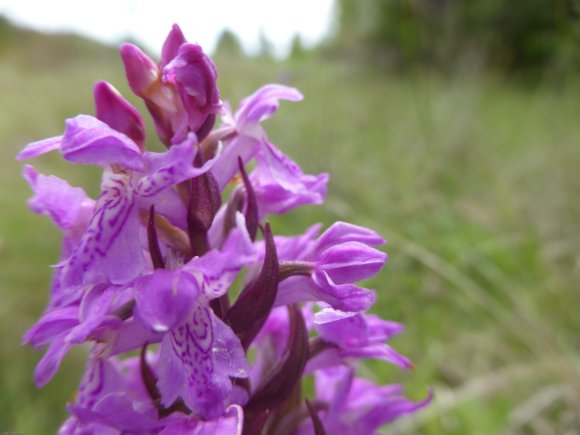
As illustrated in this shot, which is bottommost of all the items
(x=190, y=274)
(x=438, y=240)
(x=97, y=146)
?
(x=438, y=240)

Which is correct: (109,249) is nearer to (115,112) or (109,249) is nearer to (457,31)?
(115,112)

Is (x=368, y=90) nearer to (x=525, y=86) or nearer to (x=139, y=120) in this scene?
(x=525, y=86)

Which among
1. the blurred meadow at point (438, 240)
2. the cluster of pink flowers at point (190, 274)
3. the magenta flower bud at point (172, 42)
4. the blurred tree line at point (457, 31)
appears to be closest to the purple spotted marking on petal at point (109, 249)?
the cluster of pink flowers at point (190, 274)

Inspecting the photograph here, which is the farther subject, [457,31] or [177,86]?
[457,31]

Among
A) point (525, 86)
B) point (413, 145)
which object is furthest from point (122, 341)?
point (525, 86)

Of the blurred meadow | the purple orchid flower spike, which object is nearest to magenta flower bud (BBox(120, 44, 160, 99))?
the purple orchid flower spike

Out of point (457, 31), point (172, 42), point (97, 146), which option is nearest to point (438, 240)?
point (172, 42)
